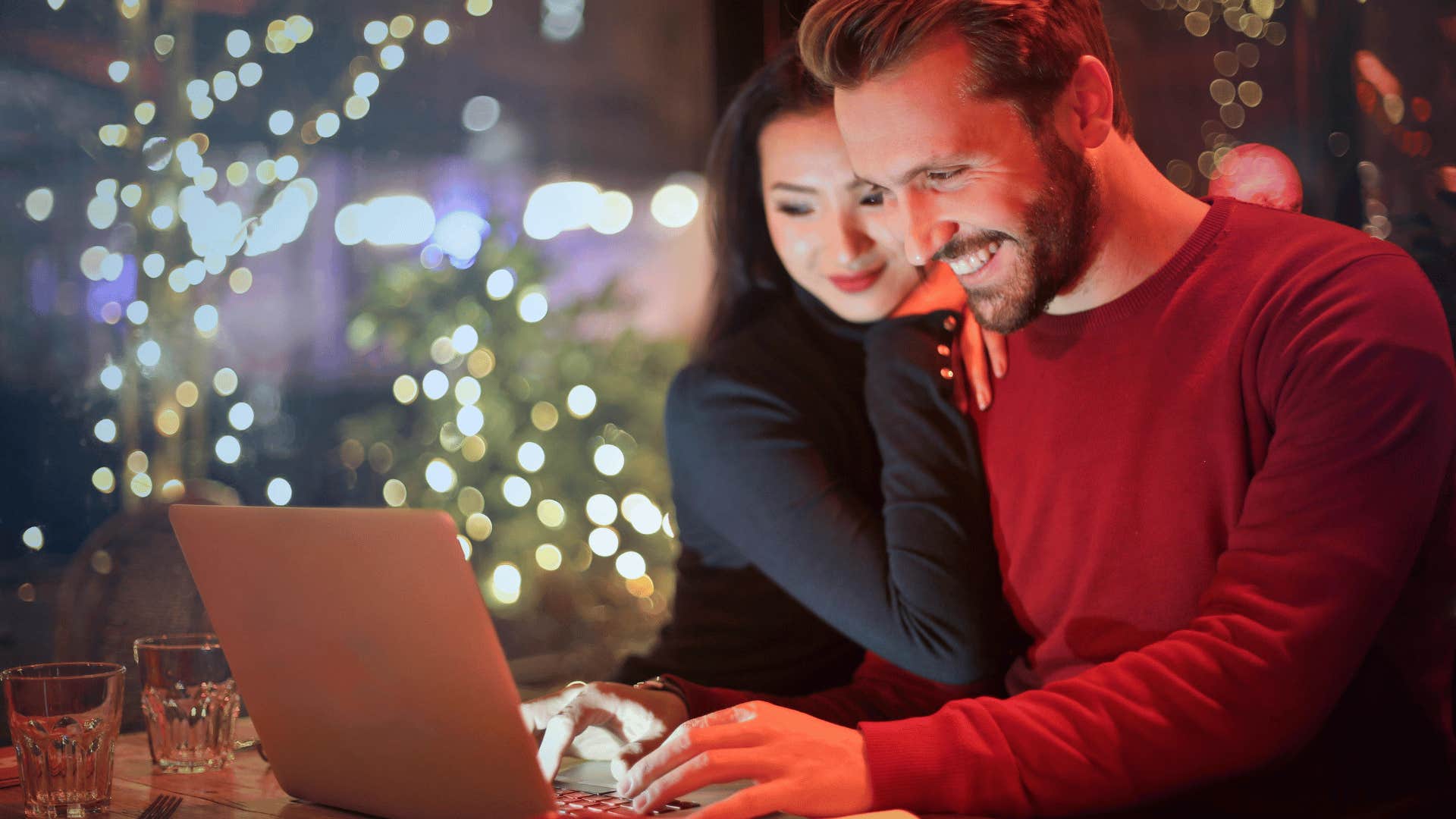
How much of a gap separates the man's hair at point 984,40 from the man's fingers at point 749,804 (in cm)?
89

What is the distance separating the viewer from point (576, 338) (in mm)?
2750

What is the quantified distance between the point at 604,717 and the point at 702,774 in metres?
0.35

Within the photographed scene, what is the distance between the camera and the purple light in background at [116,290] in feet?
6.35

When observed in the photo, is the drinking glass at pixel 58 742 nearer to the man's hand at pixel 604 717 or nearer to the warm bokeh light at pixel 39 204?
the man's hand at pixel 604 717

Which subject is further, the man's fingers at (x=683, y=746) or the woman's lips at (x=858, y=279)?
the woman's lips at (x=858, y=279)

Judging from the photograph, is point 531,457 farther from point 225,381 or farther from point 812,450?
point 812,450

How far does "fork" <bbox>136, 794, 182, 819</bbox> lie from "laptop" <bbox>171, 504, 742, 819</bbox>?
0.10m

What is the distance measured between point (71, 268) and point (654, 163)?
1280 mm

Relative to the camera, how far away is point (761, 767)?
1.09 metres

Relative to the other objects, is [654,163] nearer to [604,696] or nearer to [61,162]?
[61,162]

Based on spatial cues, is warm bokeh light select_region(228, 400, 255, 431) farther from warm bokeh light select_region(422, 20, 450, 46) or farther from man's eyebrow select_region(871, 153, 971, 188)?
man's eyebrow select_region(871, 153, 971, 188)

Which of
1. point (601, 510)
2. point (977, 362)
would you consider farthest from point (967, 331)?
point (601, 510)

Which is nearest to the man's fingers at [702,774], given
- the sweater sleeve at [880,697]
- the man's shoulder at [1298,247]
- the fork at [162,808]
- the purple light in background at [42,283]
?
the fork at [162,808]


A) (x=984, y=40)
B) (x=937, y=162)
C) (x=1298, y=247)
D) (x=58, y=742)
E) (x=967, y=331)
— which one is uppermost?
(x=984, y=40)
